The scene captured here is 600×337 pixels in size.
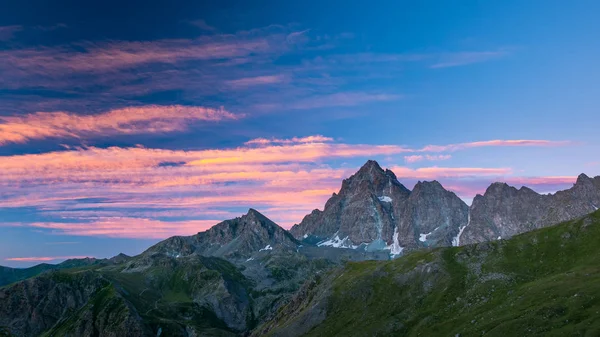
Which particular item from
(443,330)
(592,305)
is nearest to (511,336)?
(592,305)

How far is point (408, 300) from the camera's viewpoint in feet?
529

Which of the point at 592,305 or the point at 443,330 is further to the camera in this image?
the point at 443,330

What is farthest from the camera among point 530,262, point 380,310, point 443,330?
point 380,310

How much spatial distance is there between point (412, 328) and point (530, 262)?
46111mm

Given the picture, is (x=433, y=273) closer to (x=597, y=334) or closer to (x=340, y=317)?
(x=340, y=317)

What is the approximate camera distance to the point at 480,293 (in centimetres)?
14150

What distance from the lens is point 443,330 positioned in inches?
4926

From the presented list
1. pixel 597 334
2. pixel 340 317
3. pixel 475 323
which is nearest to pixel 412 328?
pixel 475 323

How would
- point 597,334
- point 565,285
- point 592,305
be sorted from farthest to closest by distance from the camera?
point 565,285 < point 592,305 < point 597,334

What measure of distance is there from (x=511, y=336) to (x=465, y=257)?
3041 inches

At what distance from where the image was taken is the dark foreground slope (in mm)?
103562

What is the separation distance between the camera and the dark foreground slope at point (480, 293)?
10356 cm

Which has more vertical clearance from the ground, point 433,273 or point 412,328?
point 433,273

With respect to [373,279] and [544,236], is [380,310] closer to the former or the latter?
[373,279]
